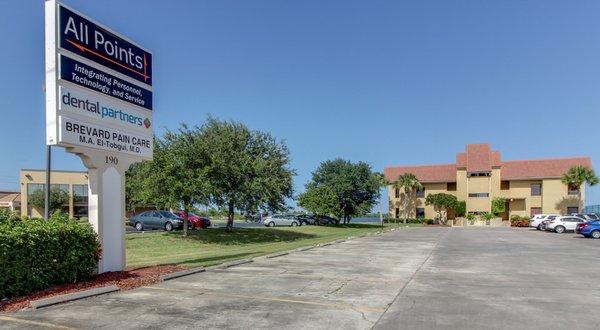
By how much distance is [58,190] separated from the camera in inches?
2660

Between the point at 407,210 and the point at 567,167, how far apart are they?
2261cm

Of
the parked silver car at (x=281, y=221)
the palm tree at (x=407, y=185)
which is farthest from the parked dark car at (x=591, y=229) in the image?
the palm tree at (x=407, y=185)

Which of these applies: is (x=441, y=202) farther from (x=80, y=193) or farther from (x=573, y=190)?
(x=80, y=193)

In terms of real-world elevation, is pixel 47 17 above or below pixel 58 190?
above

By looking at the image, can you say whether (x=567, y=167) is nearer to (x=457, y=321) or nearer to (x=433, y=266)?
(x=433, y=266)

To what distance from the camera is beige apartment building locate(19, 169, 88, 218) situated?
67.4 meters

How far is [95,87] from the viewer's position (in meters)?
10.8

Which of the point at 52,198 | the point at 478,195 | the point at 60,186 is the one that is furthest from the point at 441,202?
the point at 60,186

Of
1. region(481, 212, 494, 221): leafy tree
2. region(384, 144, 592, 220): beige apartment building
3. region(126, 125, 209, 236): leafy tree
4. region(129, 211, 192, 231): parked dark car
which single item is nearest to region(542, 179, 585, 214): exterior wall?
region(384, 144, 592, 220): beige apartment building

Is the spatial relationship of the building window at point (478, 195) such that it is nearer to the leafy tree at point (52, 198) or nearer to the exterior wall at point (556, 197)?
the exterior wall at point (556, 197)

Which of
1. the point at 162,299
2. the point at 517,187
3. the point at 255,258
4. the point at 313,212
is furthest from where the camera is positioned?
the point at 517,187

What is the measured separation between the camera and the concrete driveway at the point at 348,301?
6.93m

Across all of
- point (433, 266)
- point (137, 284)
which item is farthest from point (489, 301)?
point (137, 284)

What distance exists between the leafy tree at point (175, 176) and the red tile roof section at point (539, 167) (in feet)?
174
